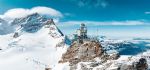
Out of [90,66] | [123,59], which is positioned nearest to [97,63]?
[90,66]

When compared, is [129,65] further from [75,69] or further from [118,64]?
[75,69]

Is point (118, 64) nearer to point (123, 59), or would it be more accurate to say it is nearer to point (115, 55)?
point (123, 59)

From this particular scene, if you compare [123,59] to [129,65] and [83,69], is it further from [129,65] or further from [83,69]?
[83,69]

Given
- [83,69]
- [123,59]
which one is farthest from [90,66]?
[123,59]

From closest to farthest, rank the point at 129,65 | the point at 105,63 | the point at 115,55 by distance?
1. the point at 129,65
2. the point at 105,63
3. the point at 115,55

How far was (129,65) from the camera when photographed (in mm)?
161250

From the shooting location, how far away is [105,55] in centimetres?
19225

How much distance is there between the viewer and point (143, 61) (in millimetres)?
166625

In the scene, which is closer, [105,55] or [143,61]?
[143,61]

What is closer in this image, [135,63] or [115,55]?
[135,63]

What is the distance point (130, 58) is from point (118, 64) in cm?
726

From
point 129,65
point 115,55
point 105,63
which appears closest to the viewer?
point 129,65

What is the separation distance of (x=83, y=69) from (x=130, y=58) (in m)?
21.7

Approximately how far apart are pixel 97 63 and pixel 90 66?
484 centimetres
